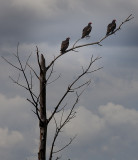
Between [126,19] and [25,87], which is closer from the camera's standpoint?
[25,87]

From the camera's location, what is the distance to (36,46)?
29.5ft

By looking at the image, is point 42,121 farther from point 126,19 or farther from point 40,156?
point 126,19

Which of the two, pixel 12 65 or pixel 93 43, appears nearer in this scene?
pixel 12 65

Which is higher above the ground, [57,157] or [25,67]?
[25,67]

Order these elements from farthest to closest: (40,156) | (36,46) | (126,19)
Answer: (126,19) → (36,46) → (40,156)

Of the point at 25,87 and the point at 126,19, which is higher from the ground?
the point at 126,19

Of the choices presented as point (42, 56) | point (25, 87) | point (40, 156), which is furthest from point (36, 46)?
point (40, 156)

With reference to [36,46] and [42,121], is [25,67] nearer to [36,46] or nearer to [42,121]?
[36,46]

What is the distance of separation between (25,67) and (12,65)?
0.48 metres

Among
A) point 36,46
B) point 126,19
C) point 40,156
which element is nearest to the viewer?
point 40,156

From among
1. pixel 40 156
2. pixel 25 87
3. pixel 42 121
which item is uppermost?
pixel 25 87

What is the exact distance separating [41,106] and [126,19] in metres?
Result: 4.09

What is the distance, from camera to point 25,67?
29.9 ft

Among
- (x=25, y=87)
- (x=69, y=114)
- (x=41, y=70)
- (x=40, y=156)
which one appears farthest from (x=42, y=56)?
(x=40, y=156)
